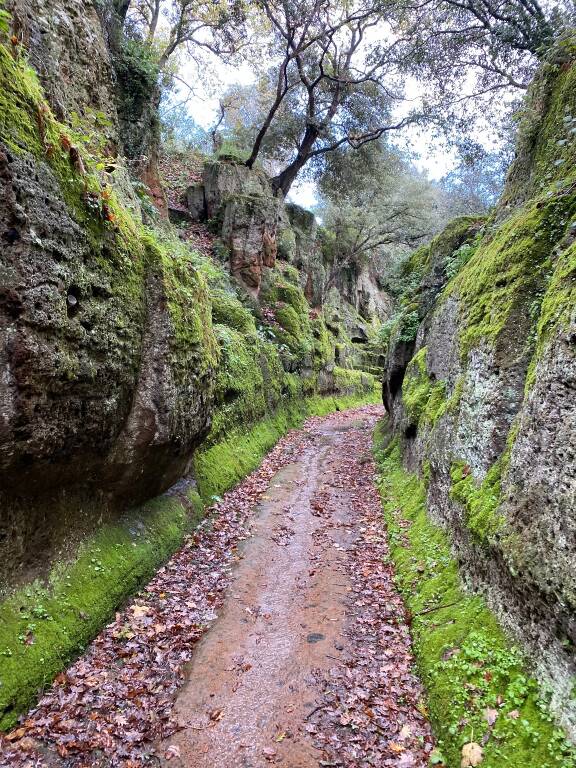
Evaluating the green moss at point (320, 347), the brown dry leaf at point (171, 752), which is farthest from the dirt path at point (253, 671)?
the green moss at point (320, 347)

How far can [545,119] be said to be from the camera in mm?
8883

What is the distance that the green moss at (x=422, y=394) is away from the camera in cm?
972

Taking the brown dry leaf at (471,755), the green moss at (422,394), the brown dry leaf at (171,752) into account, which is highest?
the green moss at (422,394)

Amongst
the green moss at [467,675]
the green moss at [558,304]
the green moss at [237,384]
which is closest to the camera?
the green moss at [467,675]

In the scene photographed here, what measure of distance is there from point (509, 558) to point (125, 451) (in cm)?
557

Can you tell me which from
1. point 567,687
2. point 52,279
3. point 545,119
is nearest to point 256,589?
point 567,687

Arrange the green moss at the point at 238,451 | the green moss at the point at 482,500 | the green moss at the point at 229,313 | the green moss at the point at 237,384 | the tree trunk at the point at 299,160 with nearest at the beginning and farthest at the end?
1. the green moss at the point at 482,500
2. the green moss at the point at 238,451
3. the green moss at the point at 237,384
4. the green moss at the point at 229,313
5. the tree trunk at the point at 299,160

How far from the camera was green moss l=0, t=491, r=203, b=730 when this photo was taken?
15.2 feet

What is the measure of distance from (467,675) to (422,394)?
711 centimetres

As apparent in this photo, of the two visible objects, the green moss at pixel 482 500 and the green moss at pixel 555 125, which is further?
the green moss at pixel 555 125

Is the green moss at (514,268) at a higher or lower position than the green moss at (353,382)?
higher

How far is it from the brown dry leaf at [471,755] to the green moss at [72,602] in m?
4.40

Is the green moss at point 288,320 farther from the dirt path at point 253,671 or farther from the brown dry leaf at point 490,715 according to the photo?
the brown dry leaf at point 490,715

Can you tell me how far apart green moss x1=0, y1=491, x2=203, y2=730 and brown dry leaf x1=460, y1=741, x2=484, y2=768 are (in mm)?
4405
